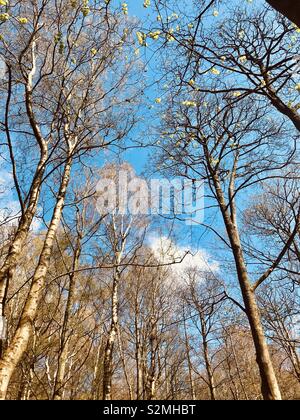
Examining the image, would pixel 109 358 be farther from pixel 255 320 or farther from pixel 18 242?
pixel 18 242

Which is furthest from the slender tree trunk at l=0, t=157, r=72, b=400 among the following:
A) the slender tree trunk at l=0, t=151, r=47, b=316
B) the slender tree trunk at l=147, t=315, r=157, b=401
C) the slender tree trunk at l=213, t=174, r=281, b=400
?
the slender tree trunk at l=147, t=315, r=157, b=401

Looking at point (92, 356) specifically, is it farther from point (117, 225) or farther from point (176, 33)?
point (176, 33)

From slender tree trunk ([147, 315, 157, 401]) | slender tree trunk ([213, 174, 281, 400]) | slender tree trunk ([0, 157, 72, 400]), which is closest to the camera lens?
slender tree trunk ([0, 157, 72, 400])

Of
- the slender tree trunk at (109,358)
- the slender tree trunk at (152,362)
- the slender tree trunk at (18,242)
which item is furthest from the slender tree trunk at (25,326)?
the slender tree trunk at (152,362)

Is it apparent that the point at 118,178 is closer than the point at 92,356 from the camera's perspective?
Yes

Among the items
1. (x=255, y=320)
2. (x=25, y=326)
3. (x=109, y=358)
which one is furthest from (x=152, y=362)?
(x=25, y=326)

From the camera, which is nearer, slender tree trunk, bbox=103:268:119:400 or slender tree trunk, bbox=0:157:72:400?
slender tree trunk, bbox=0:157:72:400

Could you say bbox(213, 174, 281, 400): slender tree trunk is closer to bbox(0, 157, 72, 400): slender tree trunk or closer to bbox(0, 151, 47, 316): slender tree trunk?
bbox(0, 157, 72, 400): slender tree trunk

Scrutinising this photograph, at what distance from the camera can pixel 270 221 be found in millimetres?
10734

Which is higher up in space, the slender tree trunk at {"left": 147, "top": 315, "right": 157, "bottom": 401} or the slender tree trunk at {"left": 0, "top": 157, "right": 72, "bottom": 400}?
the slender tree trunk at {"left": 147, "top": 315, "right": 157, "bottom": 401}
